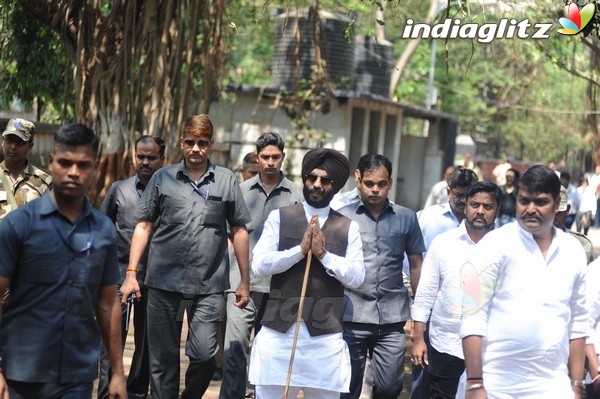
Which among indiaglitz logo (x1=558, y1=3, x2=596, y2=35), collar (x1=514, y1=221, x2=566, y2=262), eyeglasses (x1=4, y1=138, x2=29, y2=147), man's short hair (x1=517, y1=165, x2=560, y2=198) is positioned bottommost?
collar (x1=514, y1=221, x2=566, y2=262)

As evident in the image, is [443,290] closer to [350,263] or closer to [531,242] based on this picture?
[350,263]

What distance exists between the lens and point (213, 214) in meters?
6.61

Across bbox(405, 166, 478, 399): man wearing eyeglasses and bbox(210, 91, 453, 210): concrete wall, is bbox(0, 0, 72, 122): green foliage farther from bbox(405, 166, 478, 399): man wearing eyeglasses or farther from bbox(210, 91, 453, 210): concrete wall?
bbox(405, 166, 478, 399): man wearing eyeglasses

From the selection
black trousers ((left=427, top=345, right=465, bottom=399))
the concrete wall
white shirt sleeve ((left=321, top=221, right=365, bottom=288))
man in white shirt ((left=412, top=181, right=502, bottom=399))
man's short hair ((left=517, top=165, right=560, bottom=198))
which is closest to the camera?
man's short hair ((left=517, top=165, right=560, bottom=198))

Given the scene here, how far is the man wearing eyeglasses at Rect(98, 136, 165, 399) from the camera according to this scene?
7188 millimetres

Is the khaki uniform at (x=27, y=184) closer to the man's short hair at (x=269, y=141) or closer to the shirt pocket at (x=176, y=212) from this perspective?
the shirt pocket at (x=176, y=212)

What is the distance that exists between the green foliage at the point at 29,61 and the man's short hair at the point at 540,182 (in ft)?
30.7

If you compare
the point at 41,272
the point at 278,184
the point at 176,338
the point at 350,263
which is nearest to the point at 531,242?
the point at 350,263

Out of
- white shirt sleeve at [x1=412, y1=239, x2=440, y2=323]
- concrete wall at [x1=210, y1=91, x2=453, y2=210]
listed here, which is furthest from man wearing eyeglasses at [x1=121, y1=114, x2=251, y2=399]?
concrete wall at [x1=210, y1=91, x2=453, y2=210]

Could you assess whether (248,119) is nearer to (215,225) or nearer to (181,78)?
(181,78)

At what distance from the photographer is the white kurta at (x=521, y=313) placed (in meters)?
4.76

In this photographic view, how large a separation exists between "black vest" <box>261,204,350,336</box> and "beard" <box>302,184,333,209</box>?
70 mm

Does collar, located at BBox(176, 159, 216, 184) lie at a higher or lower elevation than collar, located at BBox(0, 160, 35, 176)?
higher

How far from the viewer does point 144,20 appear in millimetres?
11430
